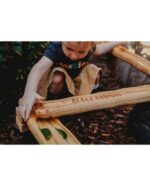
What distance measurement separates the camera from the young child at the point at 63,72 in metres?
1.66

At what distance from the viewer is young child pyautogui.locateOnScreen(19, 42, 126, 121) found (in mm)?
1663

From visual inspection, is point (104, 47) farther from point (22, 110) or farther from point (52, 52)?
point (22, 110)

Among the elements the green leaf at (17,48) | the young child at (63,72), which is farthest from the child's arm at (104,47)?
the green leaf at (17,48)

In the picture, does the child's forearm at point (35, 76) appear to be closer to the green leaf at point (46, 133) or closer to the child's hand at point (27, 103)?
the child's hand at point (27, 103)

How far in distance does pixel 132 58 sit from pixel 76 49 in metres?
0.27

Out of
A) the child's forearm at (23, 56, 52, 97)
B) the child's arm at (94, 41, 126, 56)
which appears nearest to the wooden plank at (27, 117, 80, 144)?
the child's forearm at (23, 56, 52, 97)

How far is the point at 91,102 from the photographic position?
→ 1.65 metres

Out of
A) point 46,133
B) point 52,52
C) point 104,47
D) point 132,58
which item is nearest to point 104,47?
point 104,47

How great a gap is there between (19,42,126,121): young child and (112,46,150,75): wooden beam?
0.13ft

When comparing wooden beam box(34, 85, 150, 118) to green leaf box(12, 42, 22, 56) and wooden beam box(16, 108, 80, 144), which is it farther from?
green leaf box(12, 42, 22, 56)

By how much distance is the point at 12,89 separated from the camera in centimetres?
172

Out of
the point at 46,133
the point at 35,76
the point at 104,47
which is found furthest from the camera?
the point at 104,47
